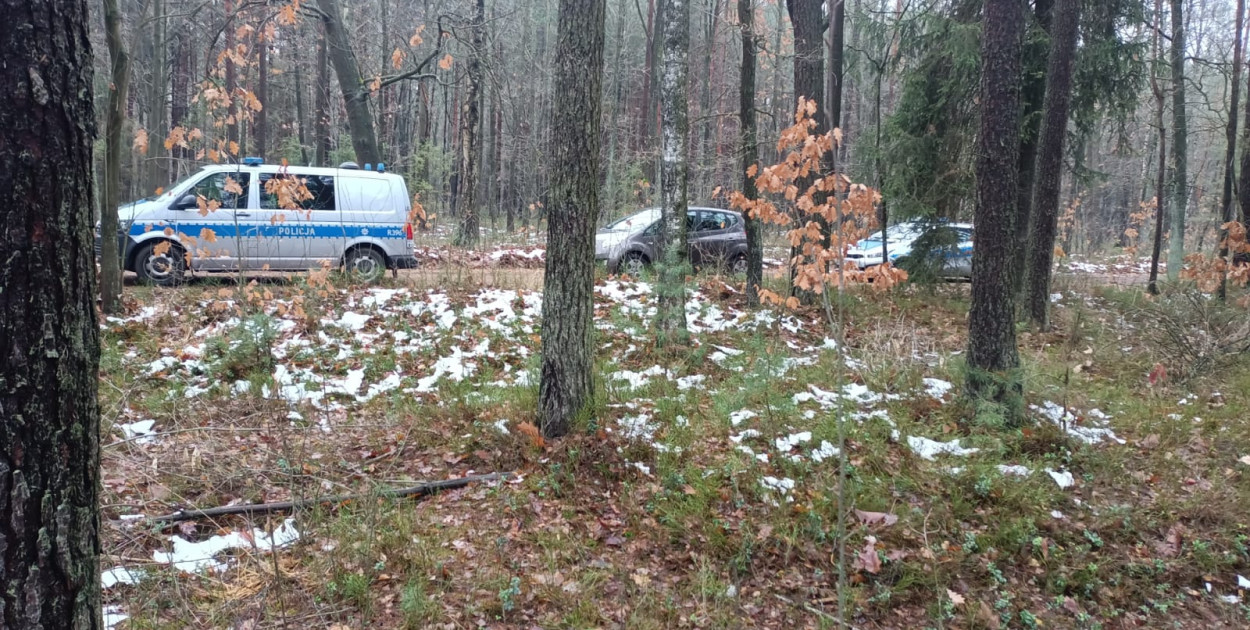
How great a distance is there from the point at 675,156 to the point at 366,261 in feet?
18.3

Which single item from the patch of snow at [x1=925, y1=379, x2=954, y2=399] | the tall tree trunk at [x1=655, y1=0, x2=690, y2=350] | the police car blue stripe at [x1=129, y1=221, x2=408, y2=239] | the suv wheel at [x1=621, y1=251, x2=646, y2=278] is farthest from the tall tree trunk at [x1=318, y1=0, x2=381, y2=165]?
the patch of snow at [x1=925, y1=379, x2=954, y2=399]

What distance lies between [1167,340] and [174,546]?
994cm

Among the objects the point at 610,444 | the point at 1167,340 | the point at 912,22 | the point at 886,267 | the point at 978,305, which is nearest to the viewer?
the point at 610,444

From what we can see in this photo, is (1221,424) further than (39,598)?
Yes

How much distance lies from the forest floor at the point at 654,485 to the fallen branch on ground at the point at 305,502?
0.06 metres

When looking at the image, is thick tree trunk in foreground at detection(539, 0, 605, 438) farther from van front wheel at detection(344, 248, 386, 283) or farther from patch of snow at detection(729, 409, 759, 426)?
van front wheel at detection(344, 248, 386, 283)

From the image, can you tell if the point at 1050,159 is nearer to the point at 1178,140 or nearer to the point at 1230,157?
the point at 1230,157

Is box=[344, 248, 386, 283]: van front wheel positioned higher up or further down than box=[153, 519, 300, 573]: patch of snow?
higher up

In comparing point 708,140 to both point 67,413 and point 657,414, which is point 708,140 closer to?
point 657,414

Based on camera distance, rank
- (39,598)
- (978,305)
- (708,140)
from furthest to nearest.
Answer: (708,140), (978,305), (39,598)

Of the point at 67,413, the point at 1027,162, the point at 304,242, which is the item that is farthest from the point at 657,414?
the point at 1027,162

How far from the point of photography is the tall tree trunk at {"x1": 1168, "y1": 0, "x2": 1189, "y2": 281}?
13797 millimetres

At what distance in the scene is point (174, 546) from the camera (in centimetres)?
363

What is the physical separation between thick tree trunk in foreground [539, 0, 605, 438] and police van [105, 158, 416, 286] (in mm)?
5168
